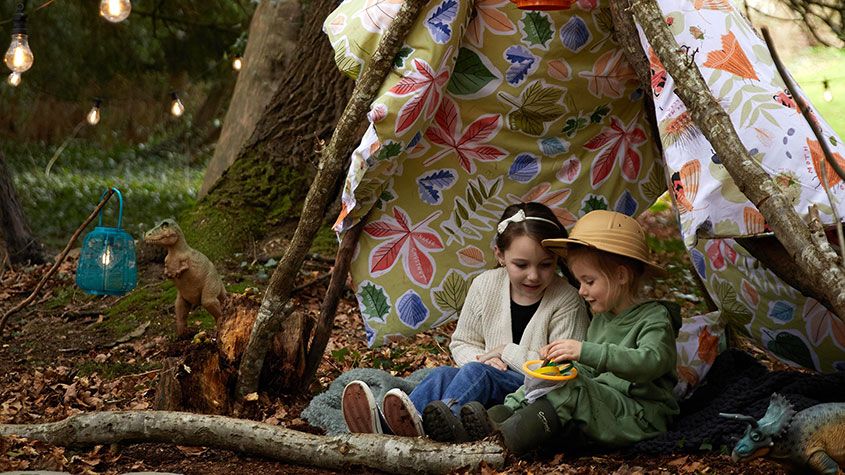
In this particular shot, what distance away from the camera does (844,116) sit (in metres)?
16.5

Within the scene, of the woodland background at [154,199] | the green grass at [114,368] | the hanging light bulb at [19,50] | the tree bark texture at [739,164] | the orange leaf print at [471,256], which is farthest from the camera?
the hanging light bulb at [19,50]

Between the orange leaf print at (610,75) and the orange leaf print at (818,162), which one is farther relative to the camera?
the orange leaf print at (610,75)

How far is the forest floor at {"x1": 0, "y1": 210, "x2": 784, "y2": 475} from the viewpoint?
12.8 feet

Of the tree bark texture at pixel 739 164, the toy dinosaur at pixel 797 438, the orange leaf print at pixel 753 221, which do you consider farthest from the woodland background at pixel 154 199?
the tree bark texture at pixel 739 164

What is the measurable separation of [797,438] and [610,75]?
2.14 metres

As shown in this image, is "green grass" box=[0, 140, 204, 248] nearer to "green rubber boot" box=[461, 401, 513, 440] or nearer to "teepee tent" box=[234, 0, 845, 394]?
"teepee tent" box=[234, 0, 845, 394]

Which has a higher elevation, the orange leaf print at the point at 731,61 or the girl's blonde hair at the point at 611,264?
the orange leaf print at the point at 731,61

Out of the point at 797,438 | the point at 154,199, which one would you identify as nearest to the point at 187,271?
the point at 797,438

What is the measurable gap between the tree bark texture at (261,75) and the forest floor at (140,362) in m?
1.57

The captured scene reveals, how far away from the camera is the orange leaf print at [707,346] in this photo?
14.9 feet

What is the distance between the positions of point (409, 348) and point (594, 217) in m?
2.64

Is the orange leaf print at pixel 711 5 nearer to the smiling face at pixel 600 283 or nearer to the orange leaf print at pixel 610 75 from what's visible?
the orange leaf print at pixel 610 75

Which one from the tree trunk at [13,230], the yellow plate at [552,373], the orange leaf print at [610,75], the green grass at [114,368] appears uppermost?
the tree trunk at [13,230]

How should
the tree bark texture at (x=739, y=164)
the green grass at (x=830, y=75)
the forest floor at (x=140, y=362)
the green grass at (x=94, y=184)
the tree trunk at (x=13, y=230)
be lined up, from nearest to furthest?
the tree bark texture at (x=739, y=164) → the forest floor at (x=140, y=362) → the tree trunk at (x=13, y=230) → the green grass at (x=94, y=184) → the green grass at (x=830, y=75)
